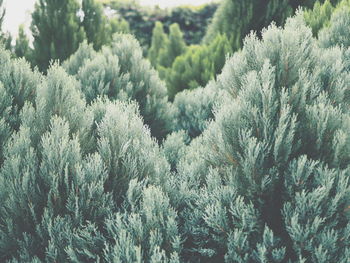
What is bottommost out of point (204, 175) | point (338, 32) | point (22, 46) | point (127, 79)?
point (204, 175)

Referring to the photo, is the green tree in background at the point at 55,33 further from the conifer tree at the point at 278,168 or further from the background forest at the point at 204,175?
the conifer tree at the point at 278,168

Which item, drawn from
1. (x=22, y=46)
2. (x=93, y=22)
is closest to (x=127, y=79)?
(x=93, y=22)

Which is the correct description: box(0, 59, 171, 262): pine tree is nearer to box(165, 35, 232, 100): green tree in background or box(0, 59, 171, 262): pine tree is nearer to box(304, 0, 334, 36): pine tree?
box(304, 0, 334, 36): pine tree

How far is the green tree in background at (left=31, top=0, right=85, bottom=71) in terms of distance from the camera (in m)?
6.75


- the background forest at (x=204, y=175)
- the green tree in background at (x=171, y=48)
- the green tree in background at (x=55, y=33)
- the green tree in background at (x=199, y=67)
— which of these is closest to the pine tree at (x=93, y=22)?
the green tree in background at (x=55, y=33)

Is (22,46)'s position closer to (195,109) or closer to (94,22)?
(94,22)

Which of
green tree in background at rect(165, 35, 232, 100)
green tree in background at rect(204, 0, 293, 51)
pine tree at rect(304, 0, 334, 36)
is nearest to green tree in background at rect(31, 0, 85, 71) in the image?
green tree in background at rect(165, 35, 232, 100)

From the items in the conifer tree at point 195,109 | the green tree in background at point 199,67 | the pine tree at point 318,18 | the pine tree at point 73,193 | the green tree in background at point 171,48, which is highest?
the green tree in background at point 171,48

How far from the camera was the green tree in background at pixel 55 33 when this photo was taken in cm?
675

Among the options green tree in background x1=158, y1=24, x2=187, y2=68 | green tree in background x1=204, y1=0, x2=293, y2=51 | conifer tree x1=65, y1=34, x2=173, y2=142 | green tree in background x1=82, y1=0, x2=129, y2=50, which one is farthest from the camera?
green tree in background x1=158, y1=24, x2=187, y2=68

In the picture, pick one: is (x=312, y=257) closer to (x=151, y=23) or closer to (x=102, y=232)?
(x=102, y=232)

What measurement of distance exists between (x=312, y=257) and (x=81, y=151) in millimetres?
1909

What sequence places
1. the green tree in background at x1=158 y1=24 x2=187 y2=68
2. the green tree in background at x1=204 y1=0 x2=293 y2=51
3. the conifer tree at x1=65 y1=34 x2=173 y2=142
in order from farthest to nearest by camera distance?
1. the green tree in background at x1=158 y1=24 x2=187 y2=68
2. the green tree in background at x1=204 y1=0 x2=293 y2=51
3. the conifer tree at x1=65 y1=34 x2=173 y2=142

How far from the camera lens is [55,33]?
679cm
